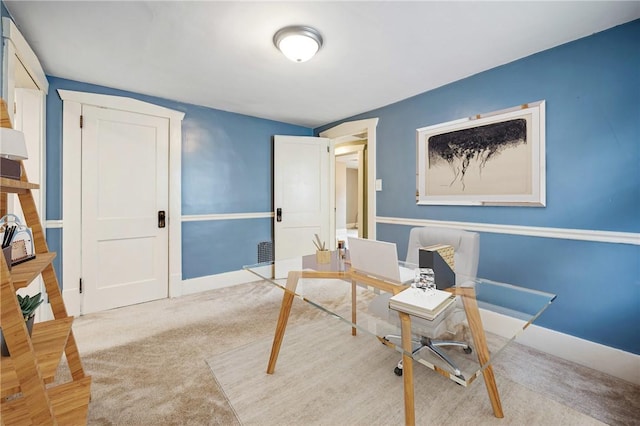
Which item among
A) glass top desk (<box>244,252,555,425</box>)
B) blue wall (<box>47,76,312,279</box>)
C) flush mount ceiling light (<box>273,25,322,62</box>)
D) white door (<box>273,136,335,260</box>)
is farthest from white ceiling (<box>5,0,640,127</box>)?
glass top desk (<box>244,252,555,425</box>)

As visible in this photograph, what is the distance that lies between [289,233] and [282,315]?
90.6 inches

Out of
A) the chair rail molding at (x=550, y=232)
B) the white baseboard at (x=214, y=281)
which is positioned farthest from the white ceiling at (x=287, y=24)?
the white baseboard at (x=214, y=281)

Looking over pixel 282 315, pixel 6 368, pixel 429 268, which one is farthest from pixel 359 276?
pixel 6 368

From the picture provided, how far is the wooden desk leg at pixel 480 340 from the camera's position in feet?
→ 4.23

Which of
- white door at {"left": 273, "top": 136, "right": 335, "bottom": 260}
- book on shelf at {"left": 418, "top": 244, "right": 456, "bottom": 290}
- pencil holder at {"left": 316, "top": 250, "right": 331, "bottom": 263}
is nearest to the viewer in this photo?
book on shelf at {"left": 418, "top": 244, "right": 456, "bottom": 290}

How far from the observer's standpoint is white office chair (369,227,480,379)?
3.82 feet

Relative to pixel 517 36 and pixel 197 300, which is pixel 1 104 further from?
pixel 517 36

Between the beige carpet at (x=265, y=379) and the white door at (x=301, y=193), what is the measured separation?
1619mm

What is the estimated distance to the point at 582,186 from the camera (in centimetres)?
203

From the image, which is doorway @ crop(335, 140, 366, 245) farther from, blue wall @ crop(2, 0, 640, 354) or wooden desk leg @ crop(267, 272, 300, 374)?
wooden desk leg @ crop(267, 272, 300, 374)

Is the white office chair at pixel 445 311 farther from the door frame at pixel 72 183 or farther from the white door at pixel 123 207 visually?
the door frame at pixel 72 183

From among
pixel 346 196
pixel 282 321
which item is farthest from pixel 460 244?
pixel 346 196

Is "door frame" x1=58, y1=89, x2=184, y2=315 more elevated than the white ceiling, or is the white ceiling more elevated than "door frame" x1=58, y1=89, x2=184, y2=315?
the white ceiling

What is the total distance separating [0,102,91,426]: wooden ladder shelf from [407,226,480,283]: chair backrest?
6.48ft
